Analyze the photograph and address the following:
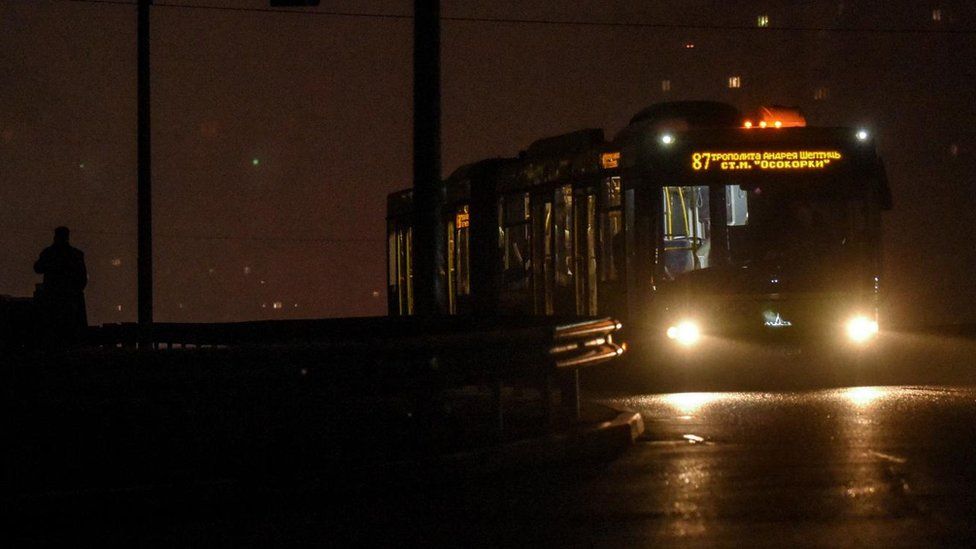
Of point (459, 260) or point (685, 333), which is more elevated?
point (459, 260)

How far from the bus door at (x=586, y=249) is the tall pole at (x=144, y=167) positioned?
7053 mm

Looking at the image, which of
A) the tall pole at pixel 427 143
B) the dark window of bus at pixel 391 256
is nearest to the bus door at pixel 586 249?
the tall pole at pixel 427 143

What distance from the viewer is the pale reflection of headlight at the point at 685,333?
21469 millimetres

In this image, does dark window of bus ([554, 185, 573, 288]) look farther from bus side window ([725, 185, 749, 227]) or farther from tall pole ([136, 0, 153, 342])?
tall pole ([136, 0, 153, 342])

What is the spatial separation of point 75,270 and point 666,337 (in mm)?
8011

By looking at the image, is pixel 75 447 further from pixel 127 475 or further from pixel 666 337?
pixel 666 337

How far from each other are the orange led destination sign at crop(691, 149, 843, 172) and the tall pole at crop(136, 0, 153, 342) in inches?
366

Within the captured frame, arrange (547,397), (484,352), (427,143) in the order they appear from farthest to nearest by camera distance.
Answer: (427,143), (547,397), (484,352)

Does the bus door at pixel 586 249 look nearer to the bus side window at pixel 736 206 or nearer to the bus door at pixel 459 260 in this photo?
the bus side window at pixel 736 206

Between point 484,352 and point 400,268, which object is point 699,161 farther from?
point 400,268

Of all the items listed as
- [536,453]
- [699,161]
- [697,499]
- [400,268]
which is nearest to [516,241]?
[699,161]

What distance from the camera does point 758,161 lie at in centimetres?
2133

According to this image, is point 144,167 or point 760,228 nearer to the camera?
point 760,228

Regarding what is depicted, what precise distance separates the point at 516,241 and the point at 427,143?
11572 millimetres
